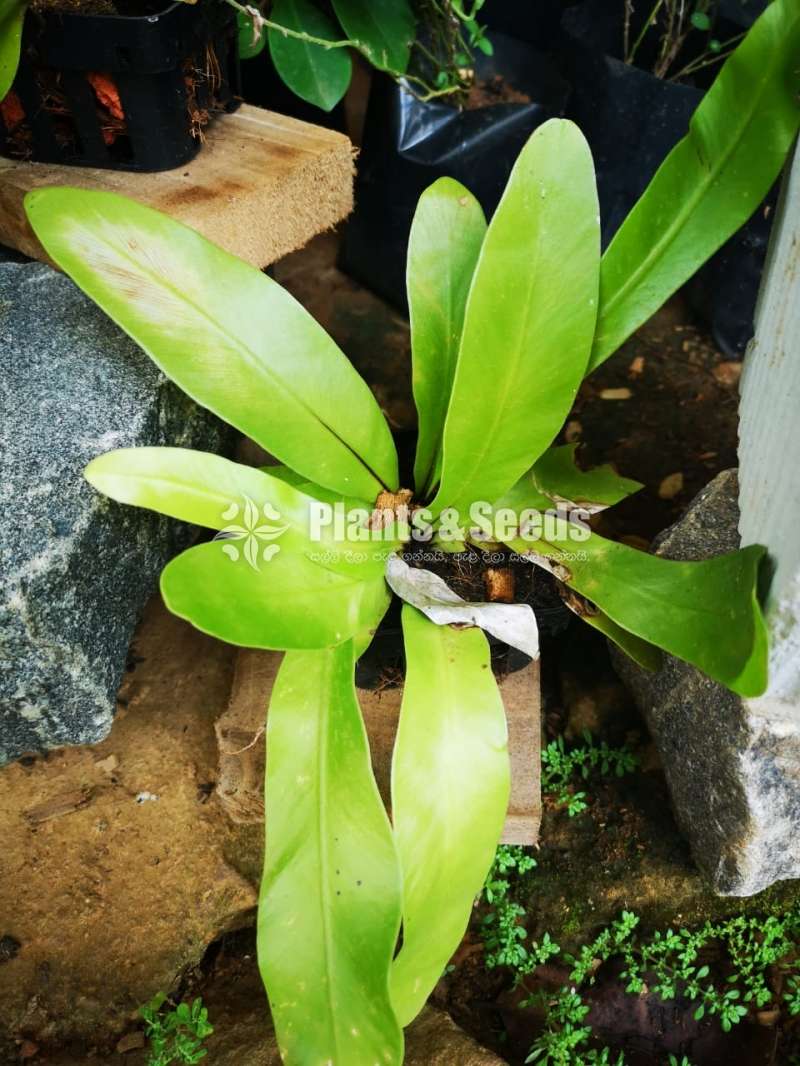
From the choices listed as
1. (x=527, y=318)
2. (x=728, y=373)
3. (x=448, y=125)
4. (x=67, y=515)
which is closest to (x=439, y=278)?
(x=527, y=318)

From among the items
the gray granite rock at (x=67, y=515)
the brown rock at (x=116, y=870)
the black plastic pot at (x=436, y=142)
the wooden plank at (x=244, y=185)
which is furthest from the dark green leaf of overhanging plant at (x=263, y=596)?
the black plastic pot at (x=436, y=142)

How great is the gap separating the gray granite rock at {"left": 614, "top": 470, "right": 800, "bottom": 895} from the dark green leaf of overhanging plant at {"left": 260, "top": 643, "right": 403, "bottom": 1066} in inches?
18.2

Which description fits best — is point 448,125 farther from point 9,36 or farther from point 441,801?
point 441,801

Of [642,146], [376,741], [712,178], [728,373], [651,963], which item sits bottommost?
[651,963]

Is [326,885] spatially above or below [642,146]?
below

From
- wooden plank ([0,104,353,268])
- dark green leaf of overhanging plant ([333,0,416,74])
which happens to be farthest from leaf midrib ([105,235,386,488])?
dark green leaf of overhanging plant ([333,0,416,74])

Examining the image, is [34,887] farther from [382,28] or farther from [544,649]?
[382,28]

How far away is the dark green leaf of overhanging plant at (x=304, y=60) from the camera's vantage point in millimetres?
1510

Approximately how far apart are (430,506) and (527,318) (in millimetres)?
286

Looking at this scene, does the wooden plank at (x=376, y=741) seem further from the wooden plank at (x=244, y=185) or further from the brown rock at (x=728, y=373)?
the brown rock at (x=728, y=373)

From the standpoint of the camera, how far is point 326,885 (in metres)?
1.01

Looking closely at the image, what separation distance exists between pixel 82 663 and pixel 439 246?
693mm

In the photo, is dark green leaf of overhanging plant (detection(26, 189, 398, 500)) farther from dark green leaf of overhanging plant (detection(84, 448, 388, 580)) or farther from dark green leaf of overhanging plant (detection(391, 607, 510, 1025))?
→ dark green leaf of overhanging plant (detection(391, 607, 510, 1025))

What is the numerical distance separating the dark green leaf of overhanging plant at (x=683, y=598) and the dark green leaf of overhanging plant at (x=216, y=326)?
31 cm
